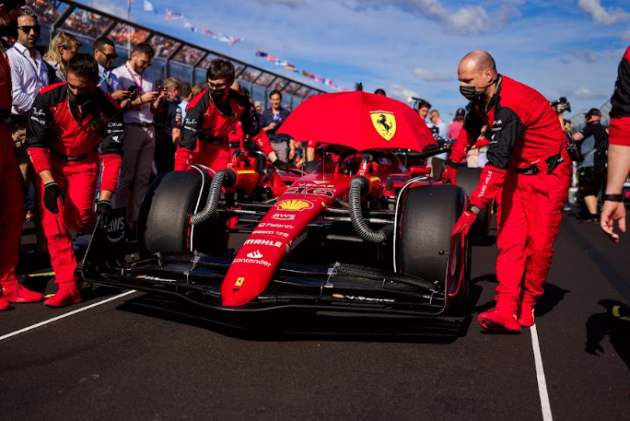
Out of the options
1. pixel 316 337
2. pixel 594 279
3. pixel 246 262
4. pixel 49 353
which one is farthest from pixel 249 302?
pixel 594 279

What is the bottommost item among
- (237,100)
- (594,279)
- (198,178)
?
(594,279)

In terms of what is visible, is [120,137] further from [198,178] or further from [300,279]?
[300,279]

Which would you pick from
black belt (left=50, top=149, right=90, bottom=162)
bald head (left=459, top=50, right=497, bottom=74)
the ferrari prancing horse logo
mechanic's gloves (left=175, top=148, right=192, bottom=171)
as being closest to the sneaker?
bald head (left=459, top=50, right=497, bottom=74)

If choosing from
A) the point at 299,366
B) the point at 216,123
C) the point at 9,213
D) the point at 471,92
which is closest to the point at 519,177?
the point at 471,92

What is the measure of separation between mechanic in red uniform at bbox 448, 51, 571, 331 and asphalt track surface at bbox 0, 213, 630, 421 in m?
0.30

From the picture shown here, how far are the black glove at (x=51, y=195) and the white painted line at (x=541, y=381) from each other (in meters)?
3.42

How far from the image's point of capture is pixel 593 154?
35.6ft

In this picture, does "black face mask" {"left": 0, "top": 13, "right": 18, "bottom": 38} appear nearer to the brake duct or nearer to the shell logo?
the brake duct

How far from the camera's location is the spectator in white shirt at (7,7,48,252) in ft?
18.9

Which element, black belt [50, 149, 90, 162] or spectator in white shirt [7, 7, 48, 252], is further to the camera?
spectator in white shirt [7, 7, 48, 252]

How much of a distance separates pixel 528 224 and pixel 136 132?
4.66 metres

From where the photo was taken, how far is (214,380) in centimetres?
311

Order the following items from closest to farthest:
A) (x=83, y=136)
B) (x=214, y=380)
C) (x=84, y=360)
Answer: (x=214, y=380)
(x=84, y=360)
(x=83, y=136)

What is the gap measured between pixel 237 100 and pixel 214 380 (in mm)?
3854
